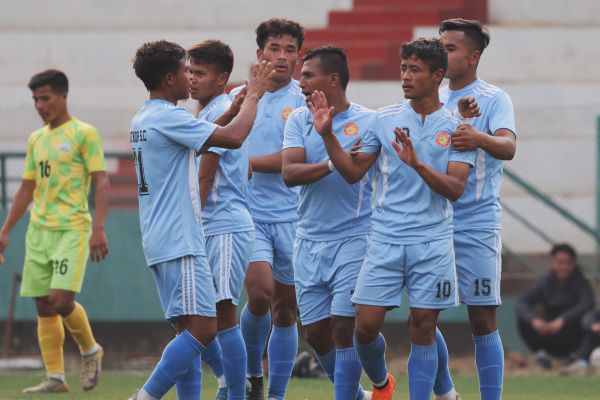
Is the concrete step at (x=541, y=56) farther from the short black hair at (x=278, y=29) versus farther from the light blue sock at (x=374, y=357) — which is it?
the light blue sock at (x=374, y=357)

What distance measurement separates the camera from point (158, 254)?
7125 millimetres

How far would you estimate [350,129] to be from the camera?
7.78 m

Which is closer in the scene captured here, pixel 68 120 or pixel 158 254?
pixel 158 254

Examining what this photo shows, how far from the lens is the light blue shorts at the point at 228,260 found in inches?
311

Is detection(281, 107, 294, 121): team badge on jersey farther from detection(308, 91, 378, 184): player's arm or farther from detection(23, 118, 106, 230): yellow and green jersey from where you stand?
detection(23, 118, 106, 230): yellow and green jersey

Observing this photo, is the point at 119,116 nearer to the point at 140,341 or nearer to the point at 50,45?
the point at 50,45

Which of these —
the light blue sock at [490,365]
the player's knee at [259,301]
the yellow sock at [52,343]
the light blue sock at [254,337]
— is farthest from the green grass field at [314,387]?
the light blue sock at [490,365]

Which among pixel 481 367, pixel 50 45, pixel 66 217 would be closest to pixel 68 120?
pixel 66 217

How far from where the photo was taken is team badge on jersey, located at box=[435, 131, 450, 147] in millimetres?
7277

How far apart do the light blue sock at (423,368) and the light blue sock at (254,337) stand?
1.63 meters

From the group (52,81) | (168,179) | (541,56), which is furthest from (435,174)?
(541,56)

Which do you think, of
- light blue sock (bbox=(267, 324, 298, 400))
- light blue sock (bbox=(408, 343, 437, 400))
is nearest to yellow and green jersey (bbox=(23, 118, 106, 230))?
light blue sock (bbox=(267, 324, 298, 400))

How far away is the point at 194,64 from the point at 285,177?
2.92 ft

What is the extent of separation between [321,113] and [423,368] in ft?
4.63
